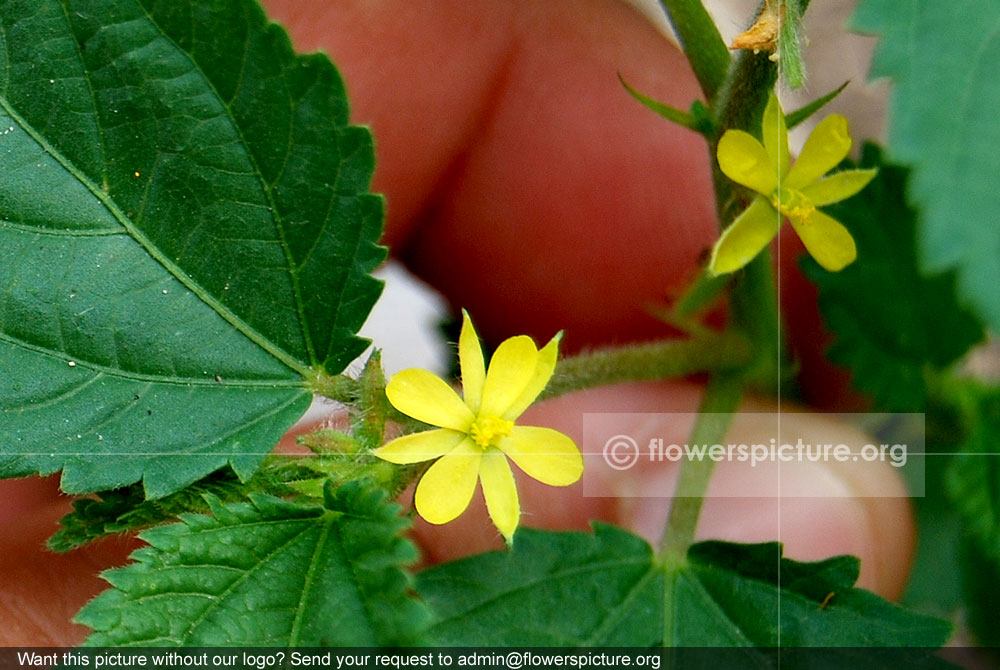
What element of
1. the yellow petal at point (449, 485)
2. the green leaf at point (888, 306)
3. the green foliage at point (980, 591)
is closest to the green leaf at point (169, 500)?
the yellow petal at point (449, 485)

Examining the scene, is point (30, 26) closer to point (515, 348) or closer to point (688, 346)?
point (515, 348)

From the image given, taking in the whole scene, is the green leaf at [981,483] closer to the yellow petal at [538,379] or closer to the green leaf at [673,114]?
the green leaf at [673,114]

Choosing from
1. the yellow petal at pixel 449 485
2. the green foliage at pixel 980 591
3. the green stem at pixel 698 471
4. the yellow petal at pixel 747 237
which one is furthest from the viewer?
the green foliage at pixel 980 591

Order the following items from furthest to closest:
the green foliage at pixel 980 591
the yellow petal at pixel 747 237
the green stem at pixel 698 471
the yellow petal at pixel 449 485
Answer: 1. the green foliage at pixel 980 591
2. the green stem at pixel 698 471
3. the yellow petal at pixel 747 237
4. the yellow petal at pixel 449 485

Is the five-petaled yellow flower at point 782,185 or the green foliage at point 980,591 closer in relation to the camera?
the five-petaled yellow flower at point 782,185

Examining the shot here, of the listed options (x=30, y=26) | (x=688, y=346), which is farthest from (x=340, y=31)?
(x=688, y=346)

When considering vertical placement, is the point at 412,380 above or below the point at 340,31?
below

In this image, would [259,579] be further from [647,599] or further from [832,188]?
[832,188]
